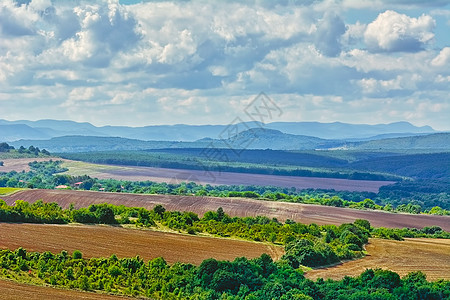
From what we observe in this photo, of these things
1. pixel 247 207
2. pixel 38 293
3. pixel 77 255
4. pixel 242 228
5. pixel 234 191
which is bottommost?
pixel 234 191

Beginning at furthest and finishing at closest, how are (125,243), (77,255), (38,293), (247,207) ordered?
(247,207)
(125,243)
(77,255)
(38,293)

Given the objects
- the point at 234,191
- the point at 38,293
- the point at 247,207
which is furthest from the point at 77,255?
the point at 234,191

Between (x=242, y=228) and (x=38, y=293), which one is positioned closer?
(x=38, y=293)

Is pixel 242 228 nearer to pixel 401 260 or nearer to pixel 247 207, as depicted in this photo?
pixel 401 260

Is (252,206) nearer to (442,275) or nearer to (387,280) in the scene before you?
(442,275)

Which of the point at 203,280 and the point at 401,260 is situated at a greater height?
the point at 203,280

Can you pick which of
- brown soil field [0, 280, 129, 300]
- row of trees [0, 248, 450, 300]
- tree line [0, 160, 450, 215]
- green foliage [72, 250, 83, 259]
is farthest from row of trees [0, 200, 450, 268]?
tree line [0, 160, 450, 215]

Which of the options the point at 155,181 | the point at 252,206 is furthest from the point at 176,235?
the point at 155,181
